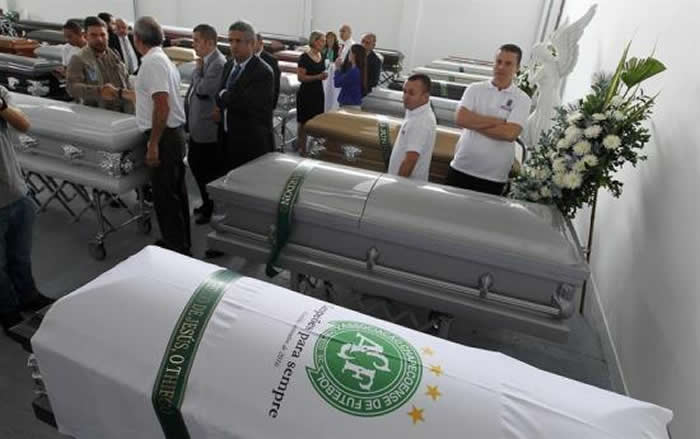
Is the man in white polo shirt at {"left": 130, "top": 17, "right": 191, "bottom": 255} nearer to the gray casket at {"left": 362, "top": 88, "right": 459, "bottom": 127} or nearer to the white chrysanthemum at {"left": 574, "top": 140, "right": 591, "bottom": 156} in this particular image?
the white chrysanthemum at {"left": 574, "top": 140, "right": 591, "bottom": 156}

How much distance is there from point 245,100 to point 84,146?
1056mm

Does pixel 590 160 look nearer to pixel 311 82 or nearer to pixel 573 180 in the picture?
pixel 573 180

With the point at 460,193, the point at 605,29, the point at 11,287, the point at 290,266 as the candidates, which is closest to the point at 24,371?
the point at 11,287

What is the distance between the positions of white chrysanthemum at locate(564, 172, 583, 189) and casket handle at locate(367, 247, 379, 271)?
108 cm

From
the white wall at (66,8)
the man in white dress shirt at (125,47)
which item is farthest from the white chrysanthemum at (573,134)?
the white wall at (66,8)

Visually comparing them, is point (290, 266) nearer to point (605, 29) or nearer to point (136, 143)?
point (136, 143)

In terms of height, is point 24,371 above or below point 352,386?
below

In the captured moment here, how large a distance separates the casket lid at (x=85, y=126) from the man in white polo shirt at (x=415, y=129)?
171 centimetres

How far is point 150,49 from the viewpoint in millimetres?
2566

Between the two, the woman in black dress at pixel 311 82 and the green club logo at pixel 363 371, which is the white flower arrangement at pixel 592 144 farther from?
the woman in black dress at pixel 311 82

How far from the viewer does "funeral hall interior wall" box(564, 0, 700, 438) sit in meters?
1.76

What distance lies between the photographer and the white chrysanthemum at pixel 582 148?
7.55ft

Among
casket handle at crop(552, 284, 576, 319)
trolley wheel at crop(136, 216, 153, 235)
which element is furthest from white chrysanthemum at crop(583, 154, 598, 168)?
trolley wheel at crop(136, 216, 153, 235)

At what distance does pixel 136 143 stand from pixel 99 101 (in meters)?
0.61
